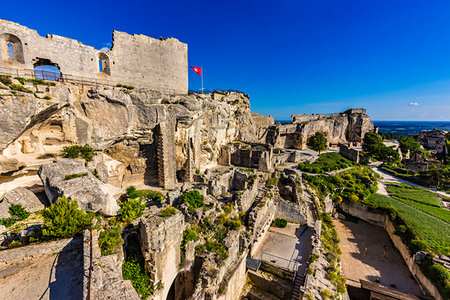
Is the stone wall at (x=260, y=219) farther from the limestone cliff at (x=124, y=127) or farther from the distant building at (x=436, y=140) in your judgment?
the distant building at (x=436, y=140)

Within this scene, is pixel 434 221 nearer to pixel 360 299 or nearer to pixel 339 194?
pixel 339 194

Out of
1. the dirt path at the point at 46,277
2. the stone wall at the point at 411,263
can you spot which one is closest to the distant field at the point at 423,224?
the stone wall at the point at 411,263

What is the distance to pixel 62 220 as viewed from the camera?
805 centimetres

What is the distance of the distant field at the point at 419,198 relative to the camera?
21.6 metres

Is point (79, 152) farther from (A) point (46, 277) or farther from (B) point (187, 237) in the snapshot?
(B) point (187, 237)

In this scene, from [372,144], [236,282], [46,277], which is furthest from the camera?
[372,144]

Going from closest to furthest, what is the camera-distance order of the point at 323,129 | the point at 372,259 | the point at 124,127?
the point at 372,259 → the point at 124,127 → the point at 323,129

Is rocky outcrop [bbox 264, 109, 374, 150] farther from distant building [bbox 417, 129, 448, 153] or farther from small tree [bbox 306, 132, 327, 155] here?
distant building [bbox 417, 129, 448, 153]

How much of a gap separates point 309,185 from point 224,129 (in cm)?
1427

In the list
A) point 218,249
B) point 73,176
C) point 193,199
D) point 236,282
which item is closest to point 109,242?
point 218,249

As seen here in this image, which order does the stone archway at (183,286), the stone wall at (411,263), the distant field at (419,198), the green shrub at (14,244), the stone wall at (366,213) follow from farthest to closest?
the stone wall at (366,213)
the distant field at (419,198)
the stone wall at (411,263)
the stone archway at (183,286)
the green shrub at (14,244)

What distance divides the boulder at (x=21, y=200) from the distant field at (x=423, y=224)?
2819cm

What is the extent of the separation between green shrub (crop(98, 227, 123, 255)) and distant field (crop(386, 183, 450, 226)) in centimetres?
2970

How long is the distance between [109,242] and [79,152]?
10.3 m
